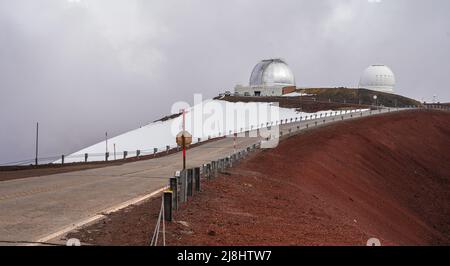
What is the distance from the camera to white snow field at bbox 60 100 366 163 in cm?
5591

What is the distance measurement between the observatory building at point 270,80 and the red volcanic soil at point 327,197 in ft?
157

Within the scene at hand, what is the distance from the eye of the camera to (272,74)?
11181 cm

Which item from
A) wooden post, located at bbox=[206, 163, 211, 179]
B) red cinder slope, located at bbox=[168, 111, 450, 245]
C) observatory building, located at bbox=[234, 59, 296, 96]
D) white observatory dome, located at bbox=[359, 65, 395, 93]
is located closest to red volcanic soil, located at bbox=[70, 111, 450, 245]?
red cinder slope, located at bbox=[168, 111, 450, 245]

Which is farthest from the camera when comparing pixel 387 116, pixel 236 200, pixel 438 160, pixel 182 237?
pixel 387 116

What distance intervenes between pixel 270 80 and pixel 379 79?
26.7 metres

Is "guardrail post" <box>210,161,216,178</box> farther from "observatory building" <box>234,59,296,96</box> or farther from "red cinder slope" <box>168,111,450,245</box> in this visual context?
"observatory building" <box>234,59,296,96</box>

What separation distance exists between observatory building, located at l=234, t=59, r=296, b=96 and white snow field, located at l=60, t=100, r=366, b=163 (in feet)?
68.6

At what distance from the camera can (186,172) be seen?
51.6 feet

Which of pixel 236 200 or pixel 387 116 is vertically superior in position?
pixel 387 116

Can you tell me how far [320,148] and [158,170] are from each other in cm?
1507
